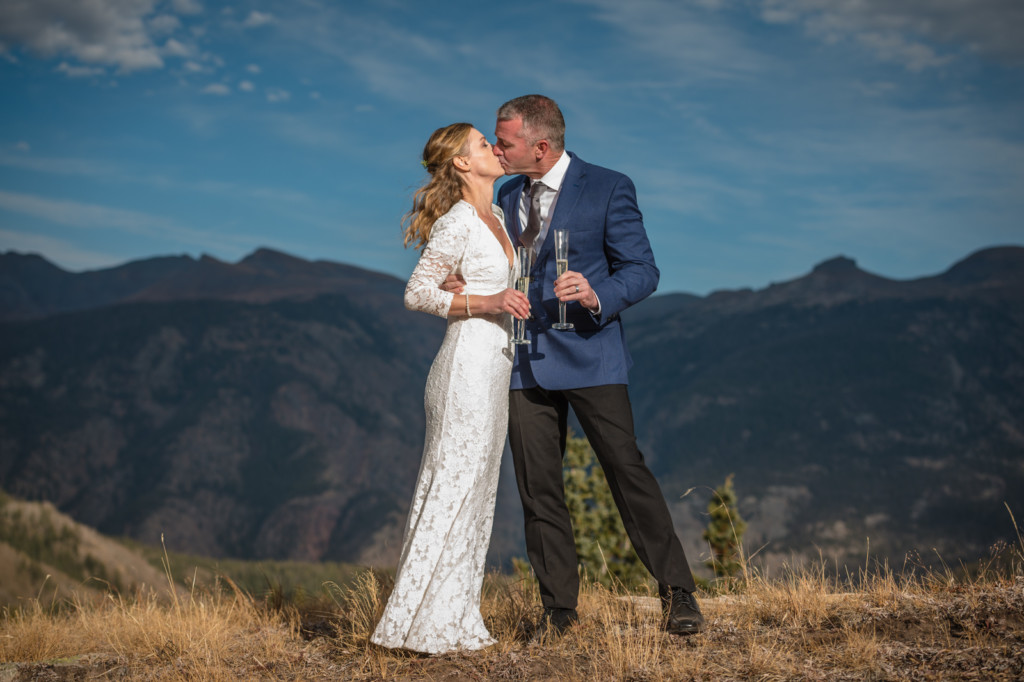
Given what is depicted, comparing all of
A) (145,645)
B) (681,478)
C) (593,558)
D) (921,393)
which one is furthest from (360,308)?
(145,645)

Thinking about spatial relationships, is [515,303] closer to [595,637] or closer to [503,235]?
[503,235]

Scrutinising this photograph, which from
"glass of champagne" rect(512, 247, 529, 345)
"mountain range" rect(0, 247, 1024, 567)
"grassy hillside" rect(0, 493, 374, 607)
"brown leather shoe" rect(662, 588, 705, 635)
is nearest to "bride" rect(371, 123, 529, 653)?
"glass of champagne" rect(512, 247, 529, 345)

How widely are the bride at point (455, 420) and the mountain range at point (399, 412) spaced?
→ 6431 cm

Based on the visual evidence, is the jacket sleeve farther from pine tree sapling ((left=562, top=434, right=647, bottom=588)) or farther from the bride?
pine tree sapling ((left=562, top=434, right=647, bottom=588))

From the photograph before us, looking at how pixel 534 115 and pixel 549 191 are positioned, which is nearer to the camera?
pixel 534 115

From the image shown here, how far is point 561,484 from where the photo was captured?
4.39 metres

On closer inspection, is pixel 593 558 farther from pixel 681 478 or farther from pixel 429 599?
pixel 681 478

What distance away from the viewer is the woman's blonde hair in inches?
163

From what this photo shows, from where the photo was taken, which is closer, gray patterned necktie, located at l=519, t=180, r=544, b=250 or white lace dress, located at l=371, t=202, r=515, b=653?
white lace dress, located at l=371, t=202, r=515, b=653

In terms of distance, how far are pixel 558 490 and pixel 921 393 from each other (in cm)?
10190

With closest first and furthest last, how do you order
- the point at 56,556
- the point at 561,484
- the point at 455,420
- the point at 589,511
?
the point at 455,420 < the point at 561,484 < the point at 589,511 < the point at 56,556

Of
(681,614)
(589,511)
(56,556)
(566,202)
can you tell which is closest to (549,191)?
(566,202)

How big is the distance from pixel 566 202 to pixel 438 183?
0.63 meters

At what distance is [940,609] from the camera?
4695 millimetres
